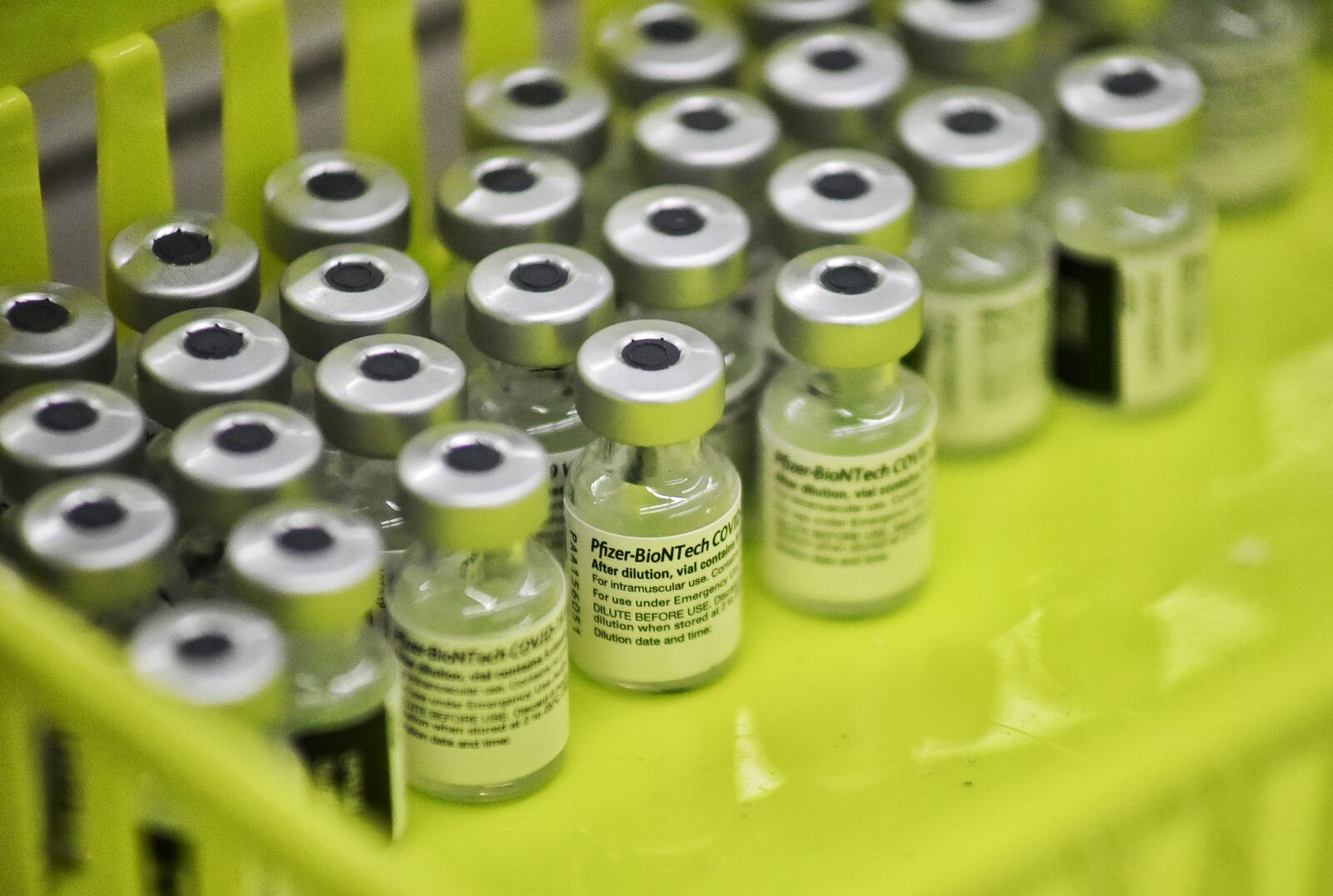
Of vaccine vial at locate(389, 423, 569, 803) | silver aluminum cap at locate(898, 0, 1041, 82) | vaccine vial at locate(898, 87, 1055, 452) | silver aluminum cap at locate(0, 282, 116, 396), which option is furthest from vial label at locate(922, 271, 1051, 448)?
silver aluminum cap at locate(0, 282, 116, 396)

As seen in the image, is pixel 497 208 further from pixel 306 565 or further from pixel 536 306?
pixel 306 565

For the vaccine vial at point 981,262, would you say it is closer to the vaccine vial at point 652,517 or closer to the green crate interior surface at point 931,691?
the green crate interior surface at point 931,691

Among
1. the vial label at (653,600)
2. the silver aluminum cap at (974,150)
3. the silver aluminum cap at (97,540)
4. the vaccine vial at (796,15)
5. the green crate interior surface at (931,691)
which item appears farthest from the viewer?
the vaccine vial at (796,15)

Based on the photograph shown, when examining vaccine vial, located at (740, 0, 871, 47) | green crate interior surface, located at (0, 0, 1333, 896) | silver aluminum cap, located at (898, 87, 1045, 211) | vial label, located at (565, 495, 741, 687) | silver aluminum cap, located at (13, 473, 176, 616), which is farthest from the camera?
vaccine vial, located at (740, 0, 871, 47)

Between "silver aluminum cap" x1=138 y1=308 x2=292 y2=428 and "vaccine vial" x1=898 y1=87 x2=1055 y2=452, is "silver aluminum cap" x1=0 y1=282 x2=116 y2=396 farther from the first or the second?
"vaccine vial" x1=898 y1=87 x2=1055 y2=452

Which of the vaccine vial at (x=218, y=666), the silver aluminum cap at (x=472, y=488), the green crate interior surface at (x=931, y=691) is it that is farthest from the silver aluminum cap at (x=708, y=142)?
the vaccine vial at (x=218, y=666)

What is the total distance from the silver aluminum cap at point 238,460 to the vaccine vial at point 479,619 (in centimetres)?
3

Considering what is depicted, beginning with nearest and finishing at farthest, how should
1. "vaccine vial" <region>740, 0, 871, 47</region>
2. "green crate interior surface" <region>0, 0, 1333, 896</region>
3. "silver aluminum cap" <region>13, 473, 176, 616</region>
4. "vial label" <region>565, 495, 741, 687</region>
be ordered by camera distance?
1. "green crate interior surface" <region>0, 0, 1333, 896</region>
2. "silver aluminum cap" <region>13, 473, 176, 616</region>
3. "vial label" <region>565, 495, 741, 687</region>
4. "vaccine vial" <region>740, 0, 871, 47</region>

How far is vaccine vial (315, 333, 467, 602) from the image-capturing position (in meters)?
0.63

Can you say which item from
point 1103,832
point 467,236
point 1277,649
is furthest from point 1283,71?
point 1103,832

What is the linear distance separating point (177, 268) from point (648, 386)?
19cm

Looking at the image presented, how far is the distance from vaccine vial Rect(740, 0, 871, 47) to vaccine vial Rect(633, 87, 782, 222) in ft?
0.28

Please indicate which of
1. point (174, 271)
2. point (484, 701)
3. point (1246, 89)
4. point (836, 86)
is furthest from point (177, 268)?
point (1246, 89)

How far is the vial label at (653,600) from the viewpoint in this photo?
67 cm
